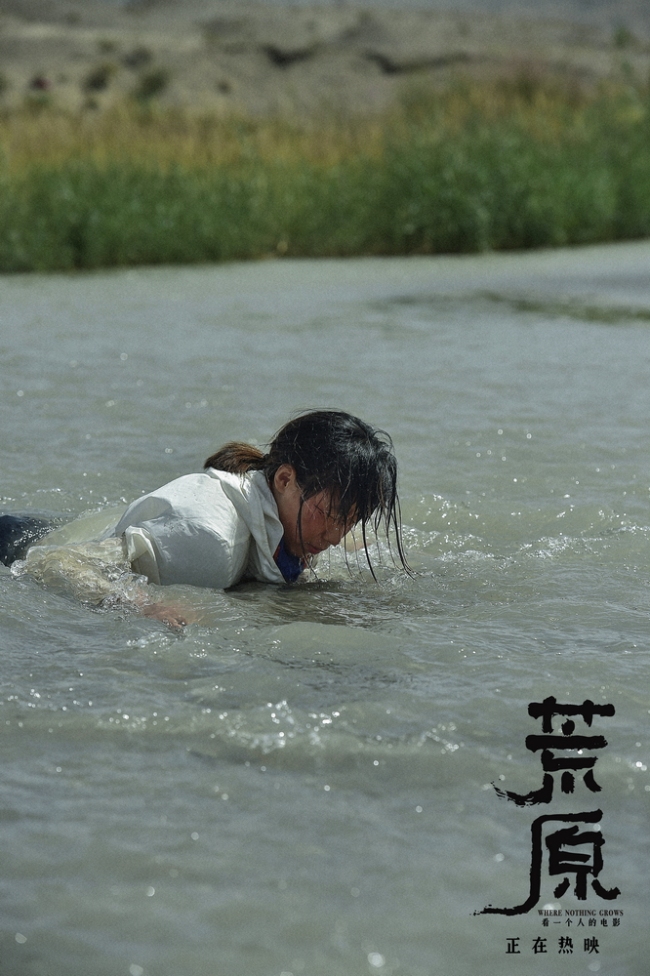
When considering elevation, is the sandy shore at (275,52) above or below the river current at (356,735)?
above

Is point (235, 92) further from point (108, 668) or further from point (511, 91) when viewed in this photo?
point (108, 668)

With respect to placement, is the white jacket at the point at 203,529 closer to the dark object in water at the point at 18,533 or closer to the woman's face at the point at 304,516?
the woman's face at the point at 304,516

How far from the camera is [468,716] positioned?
277 cm

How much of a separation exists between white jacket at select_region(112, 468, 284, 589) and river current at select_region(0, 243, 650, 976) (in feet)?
0.28

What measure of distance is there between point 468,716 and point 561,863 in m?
0.60

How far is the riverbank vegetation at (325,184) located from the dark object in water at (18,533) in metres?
8.50

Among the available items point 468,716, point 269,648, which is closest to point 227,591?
point 269,648

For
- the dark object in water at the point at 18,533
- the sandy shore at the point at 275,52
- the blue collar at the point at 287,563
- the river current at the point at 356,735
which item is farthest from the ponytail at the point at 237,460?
the sandy shore at the point at 275,52

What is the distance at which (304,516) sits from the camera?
353 cm

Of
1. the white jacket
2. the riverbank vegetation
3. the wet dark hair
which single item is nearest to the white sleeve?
the white jacket

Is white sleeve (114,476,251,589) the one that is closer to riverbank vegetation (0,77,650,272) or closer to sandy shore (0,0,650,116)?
riverbank vegetation (0,77,650,272)

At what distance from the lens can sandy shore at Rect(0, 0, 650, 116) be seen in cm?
3356

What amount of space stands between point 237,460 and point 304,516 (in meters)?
0.30

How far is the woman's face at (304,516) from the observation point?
350cm
